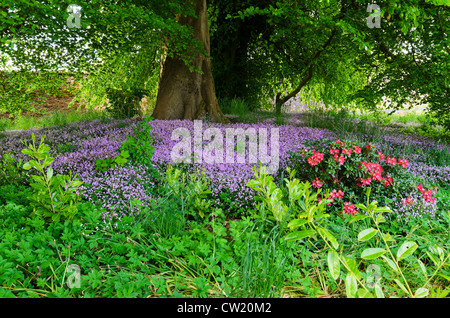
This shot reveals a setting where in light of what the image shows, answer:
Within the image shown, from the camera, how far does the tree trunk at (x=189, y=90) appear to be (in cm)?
730

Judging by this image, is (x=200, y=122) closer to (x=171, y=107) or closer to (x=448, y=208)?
(x=171, y=107)

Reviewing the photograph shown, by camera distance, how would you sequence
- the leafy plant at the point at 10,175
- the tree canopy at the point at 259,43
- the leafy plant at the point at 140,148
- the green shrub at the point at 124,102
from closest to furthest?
the leafy plant at the point at 10,175 < the leafy plant at the point at 140,148 < the tree canopy at the point at 259,43 < the green shrub at the point at 124,102

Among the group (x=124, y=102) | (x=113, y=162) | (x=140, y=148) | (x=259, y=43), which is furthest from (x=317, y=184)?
(x=259, y=43)

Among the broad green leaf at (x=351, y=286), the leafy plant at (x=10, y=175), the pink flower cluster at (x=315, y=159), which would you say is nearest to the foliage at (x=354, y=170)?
the pink flower cluster at (x=315, y=159)

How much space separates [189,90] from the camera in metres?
7.32

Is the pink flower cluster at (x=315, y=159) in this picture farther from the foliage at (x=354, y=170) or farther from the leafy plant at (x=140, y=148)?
the leafy plant at (x=140, y=148)

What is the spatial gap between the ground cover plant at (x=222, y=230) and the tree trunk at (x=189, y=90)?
292 centimetres

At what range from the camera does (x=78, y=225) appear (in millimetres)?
2676

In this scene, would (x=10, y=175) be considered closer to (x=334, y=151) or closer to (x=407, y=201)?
(x=334, y=151)

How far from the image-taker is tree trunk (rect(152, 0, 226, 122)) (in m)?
7.30

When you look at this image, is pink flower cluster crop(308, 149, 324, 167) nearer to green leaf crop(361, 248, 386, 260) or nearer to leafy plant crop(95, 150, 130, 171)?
green leaf crop(361, 248, 386, 260)
